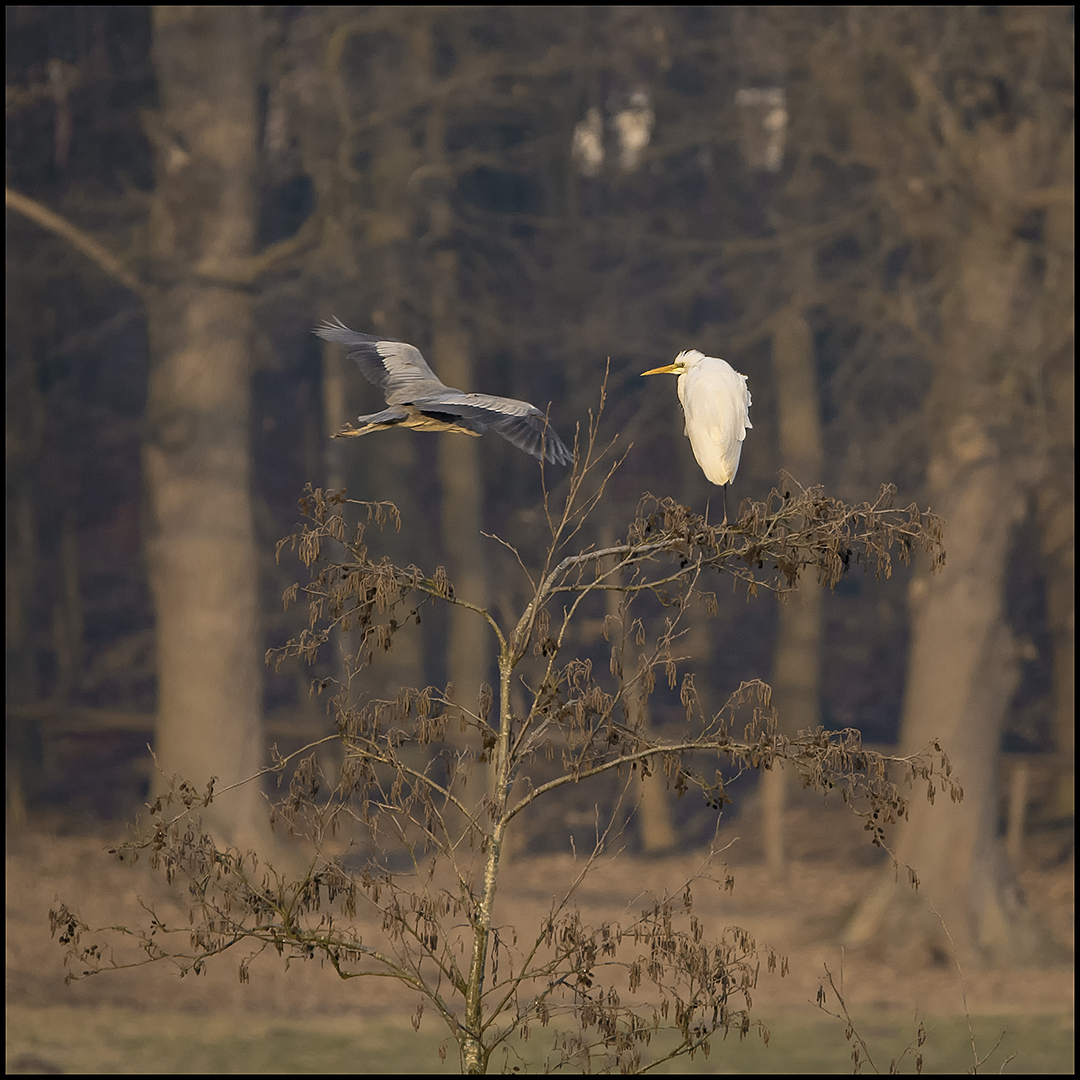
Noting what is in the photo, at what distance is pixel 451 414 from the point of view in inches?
247

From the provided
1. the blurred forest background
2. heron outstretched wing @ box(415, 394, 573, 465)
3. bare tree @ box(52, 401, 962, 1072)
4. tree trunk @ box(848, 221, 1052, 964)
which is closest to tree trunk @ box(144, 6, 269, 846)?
the blurred forest background

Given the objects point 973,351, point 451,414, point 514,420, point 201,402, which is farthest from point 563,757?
point 201,402

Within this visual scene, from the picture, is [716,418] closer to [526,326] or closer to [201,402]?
[201,402]

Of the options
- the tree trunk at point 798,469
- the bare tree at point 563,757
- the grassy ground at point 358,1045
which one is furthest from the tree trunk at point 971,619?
the bare tree at point 563,757

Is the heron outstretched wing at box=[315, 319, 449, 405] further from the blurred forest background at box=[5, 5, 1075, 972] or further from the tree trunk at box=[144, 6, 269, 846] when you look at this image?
the tree trunk at box=[144, 6, 269, 846]

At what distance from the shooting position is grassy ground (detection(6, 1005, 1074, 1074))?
1100 centimetres

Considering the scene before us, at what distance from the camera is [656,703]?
77.5ft


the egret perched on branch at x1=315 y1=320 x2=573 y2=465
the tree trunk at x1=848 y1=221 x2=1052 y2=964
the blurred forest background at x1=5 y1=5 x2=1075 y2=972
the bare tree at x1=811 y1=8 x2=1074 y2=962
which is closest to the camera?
the egret perched on branch at x1=315 y1=320 x2=573 y2=465

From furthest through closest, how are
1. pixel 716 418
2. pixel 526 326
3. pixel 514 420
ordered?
pixel 526 326 → pixel 716 418 → pixel 514 420

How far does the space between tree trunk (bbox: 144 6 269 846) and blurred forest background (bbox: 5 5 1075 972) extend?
0.04m

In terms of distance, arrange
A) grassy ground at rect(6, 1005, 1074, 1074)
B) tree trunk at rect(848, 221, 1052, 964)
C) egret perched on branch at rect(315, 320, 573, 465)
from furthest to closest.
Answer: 1. tree trunk at rect(848, 221, 1052, 964)
2. grassy ground at rect(6, 1005, 1074, 1074)
3. egret perched on branch at rect(315, 320, 573, 465)

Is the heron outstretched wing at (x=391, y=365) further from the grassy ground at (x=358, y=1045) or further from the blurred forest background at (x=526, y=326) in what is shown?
the grassy ground at (x=358, y=1045)

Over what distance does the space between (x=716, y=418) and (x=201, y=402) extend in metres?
8.96

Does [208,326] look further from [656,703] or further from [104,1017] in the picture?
[656,703]
